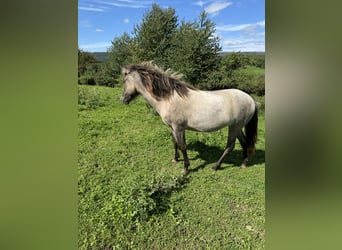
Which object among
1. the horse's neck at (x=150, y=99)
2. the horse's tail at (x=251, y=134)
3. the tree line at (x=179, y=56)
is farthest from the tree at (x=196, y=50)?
the horse's tail at (x=251, y=134)

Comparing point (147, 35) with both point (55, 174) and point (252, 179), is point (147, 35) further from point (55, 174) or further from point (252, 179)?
point (252, 179)

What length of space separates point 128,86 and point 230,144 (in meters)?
0.87

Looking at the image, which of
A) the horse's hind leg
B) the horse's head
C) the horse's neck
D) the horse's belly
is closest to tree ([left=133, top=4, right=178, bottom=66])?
the horse's head

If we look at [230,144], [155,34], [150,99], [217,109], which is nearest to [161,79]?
[150,99]

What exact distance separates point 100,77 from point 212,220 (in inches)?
48.2

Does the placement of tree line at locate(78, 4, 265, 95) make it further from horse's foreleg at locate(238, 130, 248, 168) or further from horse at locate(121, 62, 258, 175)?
horse's foreleg at locate(238, 130, 248, 168)

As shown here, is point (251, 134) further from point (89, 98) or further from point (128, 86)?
point (89, 98)

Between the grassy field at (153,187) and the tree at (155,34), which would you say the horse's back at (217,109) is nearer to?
the grassy field at (153,187)

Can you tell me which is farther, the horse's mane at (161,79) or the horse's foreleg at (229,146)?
the horse's foreleg at (229,146)

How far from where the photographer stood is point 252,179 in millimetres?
2002

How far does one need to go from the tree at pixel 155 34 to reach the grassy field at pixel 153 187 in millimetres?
407

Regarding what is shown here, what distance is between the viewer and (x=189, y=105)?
6.59 feet

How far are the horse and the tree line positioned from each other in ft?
0.22

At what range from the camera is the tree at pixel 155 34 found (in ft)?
5.78
